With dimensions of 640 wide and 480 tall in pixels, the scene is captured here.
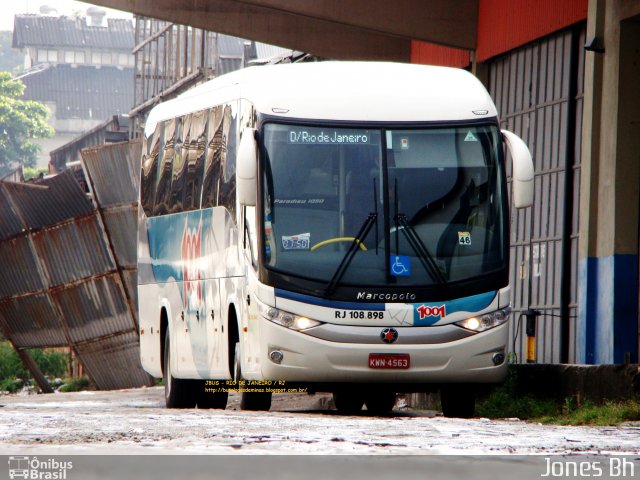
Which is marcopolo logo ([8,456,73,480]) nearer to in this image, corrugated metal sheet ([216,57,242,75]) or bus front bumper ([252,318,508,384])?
bus front bumper ([252,318,508,384])

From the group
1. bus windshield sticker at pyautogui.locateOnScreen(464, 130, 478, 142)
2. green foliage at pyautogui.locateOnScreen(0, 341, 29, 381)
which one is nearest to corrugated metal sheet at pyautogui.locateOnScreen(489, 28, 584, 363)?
bus windshield sticker at pyautogui.locateOnScreen(464, 130, 478, 142)

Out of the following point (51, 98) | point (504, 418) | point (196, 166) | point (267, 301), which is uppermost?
point (51, 98)

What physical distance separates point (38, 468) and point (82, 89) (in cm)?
12087

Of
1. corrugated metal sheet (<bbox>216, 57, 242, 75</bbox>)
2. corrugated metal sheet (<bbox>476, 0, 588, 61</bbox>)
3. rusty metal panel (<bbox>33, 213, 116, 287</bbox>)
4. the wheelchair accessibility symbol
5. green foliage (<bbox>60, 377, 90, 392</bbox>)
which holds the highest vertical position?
corrugated metal sheet (<bbox>216, 57, 242, 75</bbox>)

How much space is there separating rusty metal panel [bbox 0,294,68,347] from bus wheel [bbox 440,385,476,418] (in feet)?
51.6

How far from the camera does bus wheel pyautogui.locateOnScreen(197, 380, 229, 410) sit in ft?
60.7

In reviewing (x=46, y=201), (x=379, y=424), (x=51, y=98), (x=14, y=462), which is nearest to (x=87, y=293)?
(x=46, y=201)

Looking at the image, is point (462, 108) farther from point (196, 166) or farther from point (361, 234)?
point (196, 166)

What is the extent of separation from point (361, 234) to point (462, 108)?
5.59ft

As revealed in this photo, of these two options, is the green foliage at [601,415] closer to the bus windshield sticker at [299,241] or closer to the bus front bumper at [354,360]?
the bus front bumper at [354,360]

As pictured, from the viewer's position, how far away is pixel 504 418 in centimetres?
1633

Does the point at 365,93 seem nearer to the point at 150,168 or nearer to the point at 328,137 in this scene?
the point at 328,137

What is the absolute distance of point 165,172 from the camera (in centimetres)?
1897

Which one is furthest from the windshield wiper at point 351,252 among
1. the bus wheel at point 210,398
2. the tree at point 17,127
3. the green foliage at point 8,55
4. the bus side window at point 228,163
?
the green foliage at point 8,55
